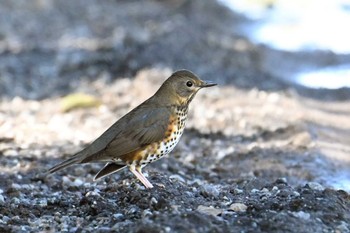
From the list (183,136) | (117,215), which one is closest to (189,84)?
(117,215)

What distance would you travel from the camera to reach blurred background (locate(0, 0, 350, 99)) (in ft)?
47.8

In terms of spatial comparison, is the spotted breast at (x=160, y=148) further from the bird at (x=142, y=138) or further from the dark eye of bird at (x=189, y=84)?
the dark eye of bird at (x=189, y=84)

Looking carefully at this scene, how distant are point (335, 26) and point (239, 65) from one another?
5.82m

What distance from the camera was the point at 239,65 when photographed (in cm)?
1556

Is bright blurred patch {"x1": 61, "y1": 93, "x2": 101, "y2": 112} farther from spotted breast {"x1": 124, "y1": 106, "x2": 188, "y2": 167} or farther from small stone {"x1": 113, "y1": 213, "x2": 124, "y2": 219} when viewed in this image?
small stone {"x1": 113, "y1": 213, "x2": 124, "y2": 219}

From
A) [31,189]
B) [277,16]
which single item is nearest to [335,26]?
[277,16]

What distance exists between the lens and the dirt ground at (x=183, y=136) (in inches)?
248

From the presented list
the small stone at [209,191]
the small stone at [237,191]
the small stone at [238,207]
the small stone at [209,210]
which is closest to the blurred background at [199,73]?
the small stone at [237,191]

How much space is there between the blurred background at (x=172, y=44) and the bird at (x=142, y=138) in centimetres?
645

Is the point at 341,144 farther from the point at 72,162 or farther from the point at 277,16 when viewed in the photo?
the point at 277,16

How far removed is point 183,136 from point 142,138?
404 cm

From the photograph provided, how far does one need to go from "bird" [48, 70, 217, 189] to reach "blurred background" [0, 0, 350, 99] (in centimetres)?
645

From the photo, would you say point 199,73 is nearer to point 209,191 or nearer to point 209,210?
point 209,191

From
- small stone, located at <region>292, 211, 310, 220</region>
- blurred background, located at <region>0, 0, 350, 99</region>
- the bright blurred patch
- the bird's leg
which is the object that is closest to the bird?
the bird's leg
